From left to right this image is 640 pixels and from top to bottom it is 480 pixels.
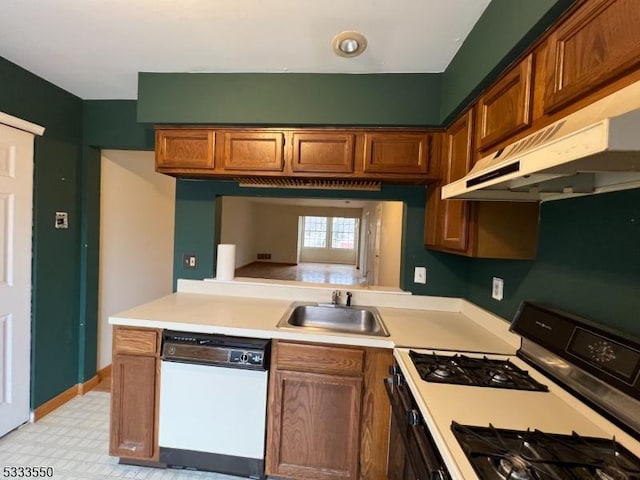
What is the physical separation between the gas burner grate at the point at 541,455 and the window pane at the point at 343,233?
1088 cm

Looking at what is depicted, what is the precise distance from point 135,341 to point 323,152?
1524mm

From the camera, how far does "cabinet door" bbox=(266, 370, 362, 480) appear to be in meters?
1.66

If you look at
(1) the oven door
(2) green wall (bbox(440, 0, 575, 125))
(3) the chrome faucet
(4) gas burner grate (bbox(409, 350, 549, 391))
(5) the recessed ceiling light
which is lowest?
(1) the oven door

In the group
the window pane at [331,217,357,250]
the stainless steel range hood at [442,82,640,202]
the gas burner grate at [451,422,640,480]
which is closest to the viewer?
the stainless steel range hood at [442,82,640,202]

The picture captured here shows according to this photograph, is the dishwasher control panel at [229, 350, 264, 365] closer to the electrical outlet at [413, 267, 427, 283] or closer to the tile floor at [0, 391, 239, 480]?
the tile floor at [0, 391, 239, 480]

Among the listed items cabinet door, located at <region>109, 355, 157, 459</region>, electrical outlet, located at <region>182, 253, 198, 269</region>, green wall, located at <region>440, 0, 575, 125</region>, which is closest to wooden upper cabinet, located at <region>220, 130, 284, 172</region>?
electrical outlet, located at <region>182, 253, 198, 269</region>

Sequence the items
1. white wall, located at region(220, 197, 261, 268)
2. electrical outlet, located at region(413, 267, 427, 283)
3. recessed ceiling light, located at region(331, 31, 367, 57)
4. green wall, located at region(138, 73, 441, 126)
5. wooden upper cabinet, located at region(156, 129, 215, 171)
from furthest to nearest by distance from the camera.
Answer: white wall, located at region(220, 197, 261, 268) < electrical outlet, located at region(413, 267, 427, 283) < wooden upper cabinet, located at region(156, 129, 215, 171) < green wall, located at region(138, 73, 441, 126) < recessed ceiling light, located at region(331, 31, 367, 57)

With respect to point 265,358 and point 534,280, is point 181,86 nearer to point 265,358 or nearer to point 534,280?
point 265,358

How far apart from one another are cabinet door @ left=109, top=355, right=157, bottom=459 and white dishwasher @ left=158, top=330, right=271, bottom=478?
0.07 metres

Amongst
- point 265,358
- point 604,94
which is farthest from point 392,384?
point 604,94

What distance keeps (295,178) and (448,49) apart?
43.8 inches

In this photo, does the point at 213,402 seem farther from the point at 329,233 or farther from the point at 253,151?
the point at 329,233

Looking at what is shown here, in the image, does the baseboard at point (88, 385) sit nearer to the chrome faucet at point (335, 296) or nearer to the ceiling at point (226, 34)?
the chrome faucet at point (335, 296)

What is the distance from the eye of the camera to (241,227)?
8.84m
